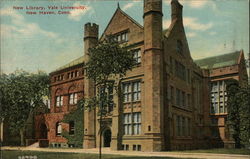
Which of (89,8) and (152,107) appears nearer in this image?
(89,8)

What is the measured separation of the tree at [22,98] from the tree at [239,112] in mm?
21498

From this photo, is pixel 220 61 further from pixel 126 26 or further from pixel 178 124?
pixel 126 26

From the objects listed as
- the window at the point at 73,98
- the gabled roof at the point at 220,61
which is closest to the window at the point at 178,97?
the gabled roof at the point at 220,61

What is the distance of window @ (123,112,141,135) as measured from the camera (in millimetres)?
27458

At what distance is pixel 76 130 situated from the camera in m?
32.5

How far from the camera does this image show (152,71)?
86.8 ft

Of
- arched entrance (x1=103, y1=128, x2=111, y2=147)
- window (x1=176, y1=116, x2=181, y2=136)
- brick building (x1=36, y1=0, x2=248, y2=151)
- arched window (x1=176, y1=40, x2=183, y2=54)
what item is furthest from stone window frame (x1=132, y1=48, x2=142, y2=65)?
arched entrance (x1=103, y1=128, x2=111, y2=147)

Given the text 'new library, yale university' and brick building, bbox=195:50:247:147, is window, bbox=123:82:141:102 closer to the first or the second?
the text 'new library, yale university'

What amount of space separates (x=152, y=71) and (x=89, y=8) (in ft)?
28.9

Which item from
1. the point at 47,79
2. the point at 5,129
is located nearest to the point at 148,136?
the point at 47,79

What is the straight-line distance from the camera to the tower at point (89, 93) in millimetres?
30641

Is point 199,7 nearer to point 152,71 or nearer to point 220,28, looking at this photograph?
point 220,28

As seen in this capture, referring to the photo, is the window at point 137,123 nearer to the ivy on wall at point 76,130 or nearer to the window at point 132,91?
the window at point 132,91
